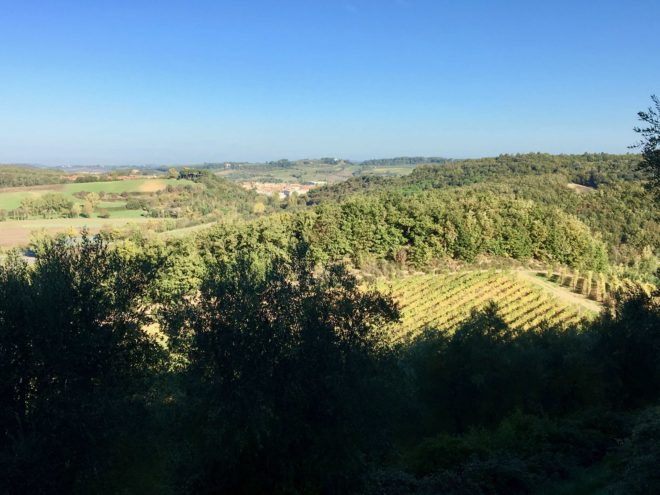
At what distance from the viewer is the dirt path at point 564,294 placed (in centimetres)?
4059

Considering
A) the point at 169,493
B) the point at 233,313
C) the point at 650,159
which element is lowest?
the point at 169,493

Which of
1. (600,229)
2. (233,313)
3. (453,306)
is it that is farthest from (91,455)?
(600,229)

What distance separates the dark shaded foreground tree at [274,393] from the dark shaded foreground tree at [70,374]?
2.14 meters

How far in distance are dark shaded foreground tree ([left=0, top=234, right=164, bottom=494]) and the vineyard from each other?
2111 centimetres

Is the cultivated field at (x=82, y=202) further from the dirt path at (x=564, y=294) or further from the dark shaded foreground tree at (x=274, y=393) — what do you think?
the dark shaded foreground tree at (x=274, y=393)

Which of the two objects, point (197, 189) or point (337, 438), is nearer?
point (337, 438)

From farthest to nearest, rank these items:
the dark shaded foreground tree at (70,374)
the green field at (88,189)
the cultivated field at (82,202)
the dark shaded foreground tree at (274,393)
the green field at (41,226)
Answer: the green field at (88,189) < the cultivated field at (82,202) < the green field at (41,226) < the dark shaded foreground tree at (70,374) < the dark shaded foreground tree at (274,393)

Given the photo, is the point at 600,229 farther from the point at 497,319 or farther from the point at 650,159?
the point at 650,159

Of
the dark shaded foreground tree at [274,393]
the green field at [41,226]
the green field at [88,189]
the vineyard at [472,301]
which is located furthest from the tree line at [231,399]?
the green field at [88,189]

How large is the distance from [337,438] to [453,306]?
103ft

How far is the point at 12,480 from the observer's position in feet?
33.0

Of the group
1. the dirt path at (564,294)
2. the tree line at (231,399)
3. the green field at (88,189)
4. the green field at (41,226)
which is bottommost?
the dirt path at (564,294)

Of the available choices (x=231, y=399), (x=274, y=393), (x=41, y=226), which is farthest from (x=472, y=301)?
(x=41, y=226)

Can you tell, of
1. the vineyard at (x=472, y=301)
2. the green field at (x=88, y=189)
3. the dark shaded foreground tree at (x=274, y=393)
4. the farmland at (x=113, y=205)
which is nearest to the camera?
the dark shaded foreground tree at (x=274, y=393)
